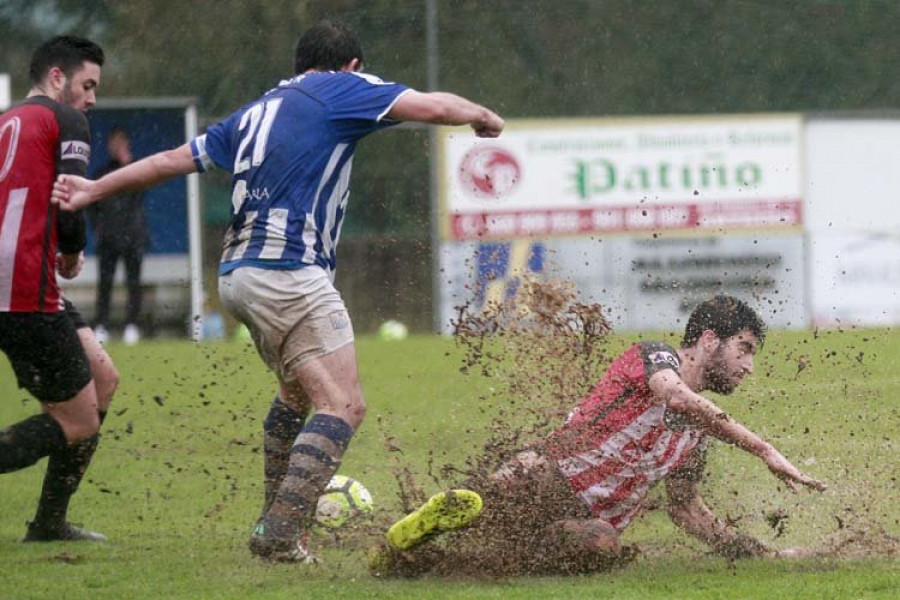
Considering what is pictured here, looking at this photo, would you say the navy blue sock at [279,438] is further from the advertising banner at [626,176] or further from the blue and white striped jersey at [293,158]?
the advertising banner at [626,176]

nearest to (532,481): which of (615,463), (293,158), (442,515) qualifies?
(615,463)

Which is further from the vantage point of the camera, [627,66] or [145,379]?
[627,66]

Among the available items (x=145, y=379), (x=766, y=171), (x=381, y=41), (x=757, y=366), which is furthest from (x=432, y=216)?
(x=757, y=366)

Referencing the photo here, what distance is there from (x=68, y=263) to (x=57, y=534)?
43.3 inches

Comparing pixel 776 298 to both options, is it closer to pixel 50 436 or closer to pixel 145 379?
pixel 145 379

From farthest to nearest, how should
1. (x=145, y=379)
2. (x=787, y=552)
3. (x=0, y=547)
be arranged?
(x=145, y=379), (x=0, y=547), (x=787, y=552)

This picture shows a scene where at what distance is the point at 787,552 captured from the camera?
17.8 ft

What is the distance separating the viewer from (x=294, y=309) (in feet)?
16.9

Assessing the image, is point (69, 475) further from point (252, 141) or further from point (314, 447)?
point (252, 141)

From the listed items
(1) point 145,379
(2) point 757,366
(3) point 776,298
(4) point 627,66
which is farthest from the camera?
(4) point 627,66

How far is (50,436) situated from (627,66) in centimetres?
1296

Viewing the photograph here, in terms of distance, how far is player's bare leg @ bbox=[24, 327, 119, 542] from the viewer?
5.91 metres

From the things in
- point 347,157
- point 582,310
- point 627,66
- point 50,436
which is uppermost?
point 627,66

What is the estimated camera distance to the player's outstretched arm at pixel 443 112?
4984 millimetres
